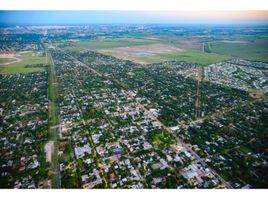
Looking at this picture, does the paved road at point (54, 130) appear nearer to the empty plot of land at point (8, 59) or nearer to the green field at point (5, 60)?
the empty plot of land at point (8, 59)

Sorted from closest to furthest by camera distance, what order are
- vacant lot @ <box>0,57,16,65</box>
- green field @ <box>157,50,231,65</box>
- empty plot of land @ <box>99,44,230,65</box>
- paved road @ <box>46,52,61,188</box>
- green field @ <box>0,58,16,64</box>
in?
paved road @ <box>46,52,61,188</box> < vacant lot @ <box>0,57,16,65</box> < green field @ <box>0,58,16,64</box> < green field @ <box>157,50,231,65</box> < empty plot of land @ <box>99,44,230,65</box>

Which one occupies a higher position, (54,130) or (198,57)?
(198,57)

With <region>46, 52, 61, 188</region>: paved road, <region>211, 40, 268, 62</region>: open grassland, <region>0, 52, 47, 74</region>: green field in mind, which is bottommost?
<region>46, 52, 61, 188</region>: paved road

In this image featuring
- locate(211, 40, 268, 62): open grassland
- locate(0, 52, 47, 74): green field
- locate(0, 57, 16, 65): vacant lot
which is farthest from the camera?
locate(211, 40, 268, 62): open grassland

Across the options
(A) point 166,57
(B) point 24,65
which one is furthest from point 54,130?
(A) point 166,57

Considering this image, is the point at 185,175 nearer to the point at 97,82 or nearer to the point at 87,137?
the point at 87,137

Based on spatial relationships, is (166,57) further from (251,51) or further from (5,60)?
(5,60)

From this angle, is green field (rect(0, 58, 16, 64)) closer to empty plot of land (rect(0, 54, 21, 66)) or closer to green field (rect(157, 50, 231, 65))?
empty plot of land (rect(0, 54, 21, 66))

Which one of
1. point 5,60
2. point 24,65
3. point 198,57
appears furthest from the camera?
point 198,57

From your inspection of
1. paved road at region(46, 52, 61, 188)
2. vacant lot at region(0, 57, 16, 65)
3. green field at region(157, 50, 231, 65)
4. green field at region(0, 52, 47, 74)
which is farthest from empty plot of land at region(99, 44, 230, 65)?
vacant lot at region(0, 57, 16, 65)

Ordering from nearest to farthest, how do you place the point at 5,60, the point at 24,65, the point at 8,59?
1. the point at 24,65
2. the point at 5,60
3. the point at 8,59
